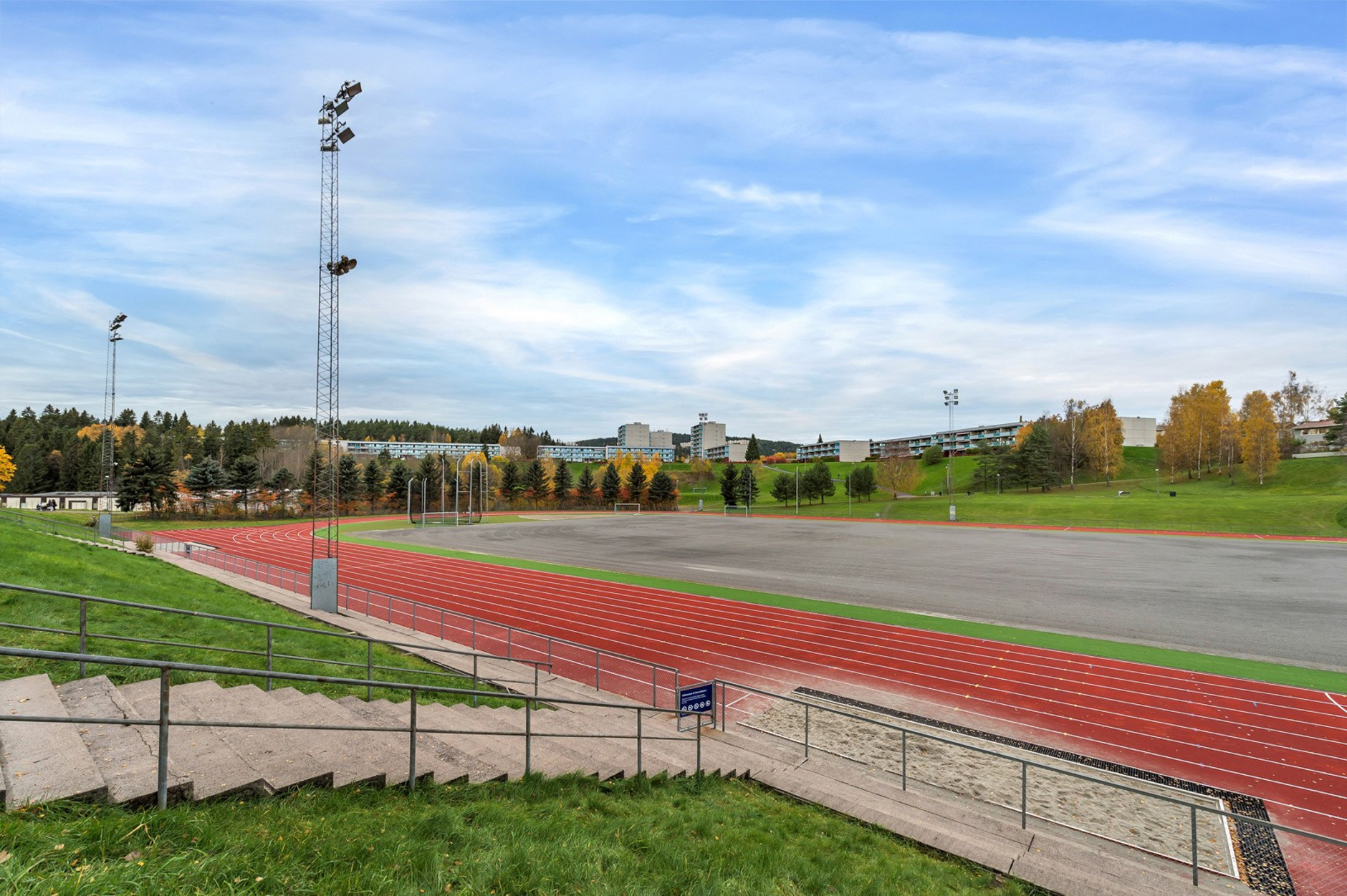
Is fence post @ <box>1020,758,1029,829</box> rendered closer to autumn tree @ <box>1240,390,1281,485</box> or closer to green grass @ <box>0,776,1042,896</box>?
green grass @ <box>0,776,1042,896</box>

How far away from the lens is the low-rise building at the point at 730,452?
17238 centimetres

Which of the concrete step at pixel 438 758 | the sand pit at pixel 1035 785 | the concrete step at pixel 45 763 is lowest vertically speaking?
the sand pit at pixel 1035 785

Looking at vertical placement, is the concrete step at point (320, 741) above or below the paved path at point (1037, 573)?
above

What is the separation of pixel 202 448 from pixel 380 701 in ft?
419

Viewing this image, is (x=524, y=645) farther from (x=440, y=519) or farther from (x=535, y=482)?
(x=535, y=482)

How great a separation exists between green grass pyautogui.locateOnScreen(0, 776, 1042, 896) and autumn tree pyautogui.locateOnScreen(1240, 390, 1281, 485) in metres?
93.6

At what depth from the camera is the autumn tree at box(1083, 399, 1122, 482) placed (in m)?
90.1

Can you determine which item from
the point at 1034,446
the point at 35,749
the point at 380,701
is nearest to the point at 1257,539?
the point at 1034,446

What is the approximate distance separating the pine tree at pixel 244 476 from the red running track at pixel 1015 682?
5197 centimetres

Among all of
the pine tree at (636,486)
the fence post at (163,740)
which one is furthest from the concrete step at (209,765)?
the pine tree at (636,486)

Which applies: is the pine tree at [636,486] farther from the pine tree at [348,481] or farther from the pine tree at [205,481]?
the pine tree at [205,481]

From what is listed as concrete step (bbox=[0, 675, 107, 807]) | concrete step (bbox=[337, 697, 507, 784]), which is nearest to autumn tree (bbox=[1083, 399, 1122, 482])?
concrete step (bbox=[337, 697, 507, 784])

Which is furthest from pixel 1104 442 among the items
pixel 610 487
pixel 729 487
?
pixel 610 487

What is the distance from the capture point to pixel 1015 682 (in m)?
15.1
